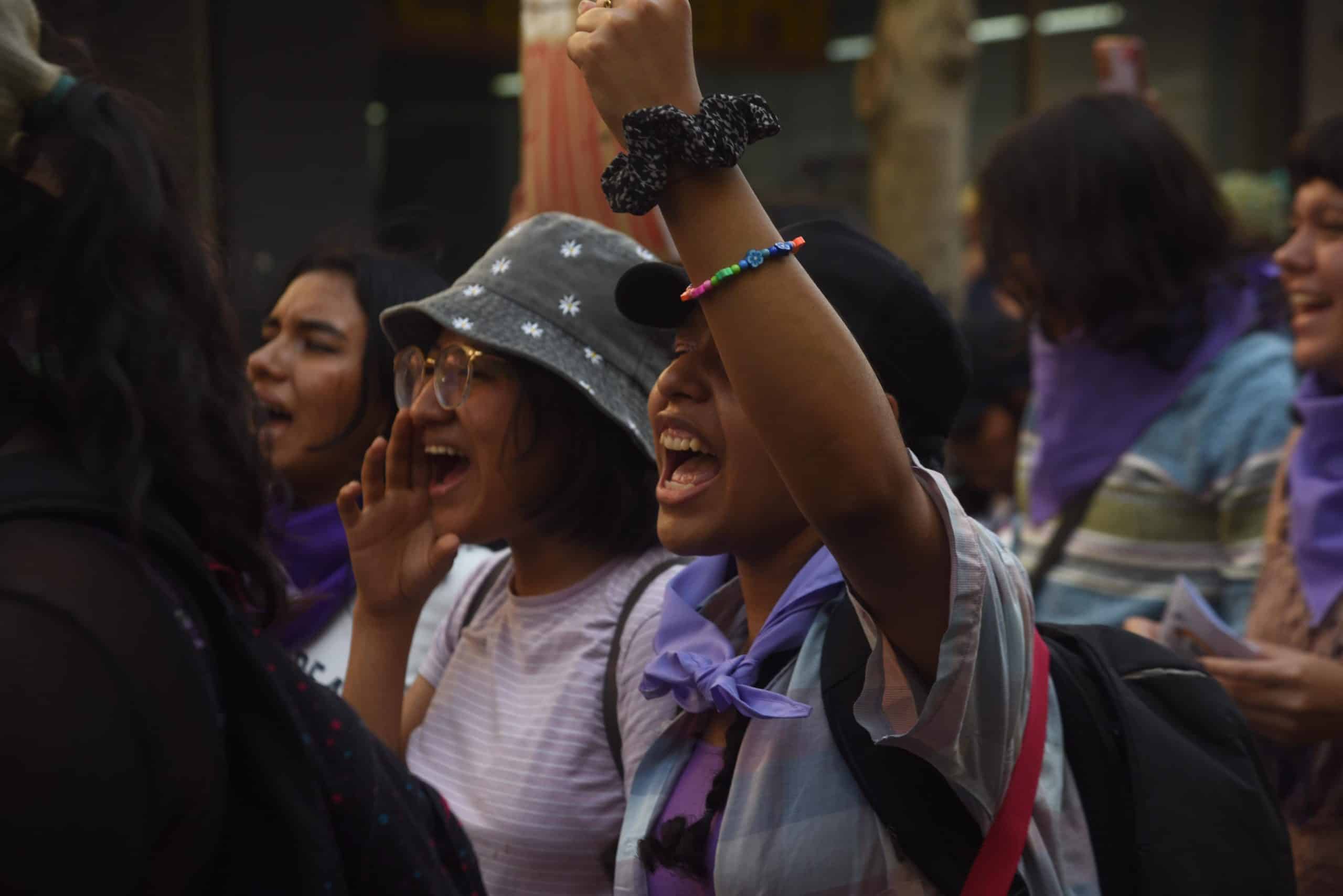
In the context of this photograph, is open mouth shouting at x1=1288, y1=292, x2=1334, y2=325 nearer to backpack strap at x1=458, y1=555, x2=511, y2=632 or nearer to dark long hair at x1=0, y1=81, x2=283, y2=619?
backpack strap at x1=458, y1=555, x2=511, y2=632

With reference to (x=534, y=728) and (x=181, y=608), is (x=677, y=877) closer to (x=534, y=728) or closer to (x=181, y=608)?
(x=534, y=728)

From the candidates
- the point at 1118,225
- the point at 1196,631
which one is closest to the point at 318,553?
the point at 1196,631

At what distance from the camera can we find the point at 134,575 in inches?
45.9

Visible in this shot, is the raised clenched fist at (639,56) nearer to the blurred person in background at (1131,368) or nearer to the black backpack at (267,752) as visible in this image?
the black backpack at (267,752)

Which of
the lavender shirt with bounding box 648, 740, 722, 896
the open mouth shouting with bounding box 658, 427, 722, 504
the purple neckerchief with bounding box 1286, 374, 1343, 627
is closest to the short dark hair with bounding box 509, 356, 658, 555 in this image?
the open mouth shouting with bounding box 658, 427, 722, 504

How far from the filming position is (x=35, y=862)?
107 cm

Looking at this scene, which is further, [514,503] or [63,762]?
[514,503]

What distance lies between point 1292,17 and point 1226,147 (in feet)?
3.64

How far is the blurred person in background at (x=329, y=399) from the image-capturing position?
2.88 meters

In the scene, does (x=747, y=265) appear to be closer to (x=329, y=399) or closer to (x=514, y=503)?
(x=514, y=503)

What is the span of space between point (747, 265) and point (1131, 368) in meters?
2.02

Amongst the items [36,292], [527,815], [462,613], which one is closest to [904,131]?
[462,613]

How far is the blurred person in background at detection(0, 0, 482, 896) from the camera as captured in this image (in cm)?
109

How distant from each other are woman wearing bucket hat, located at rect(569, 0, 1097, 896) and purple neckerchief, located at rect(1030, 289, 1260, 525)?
1319 millimetres
